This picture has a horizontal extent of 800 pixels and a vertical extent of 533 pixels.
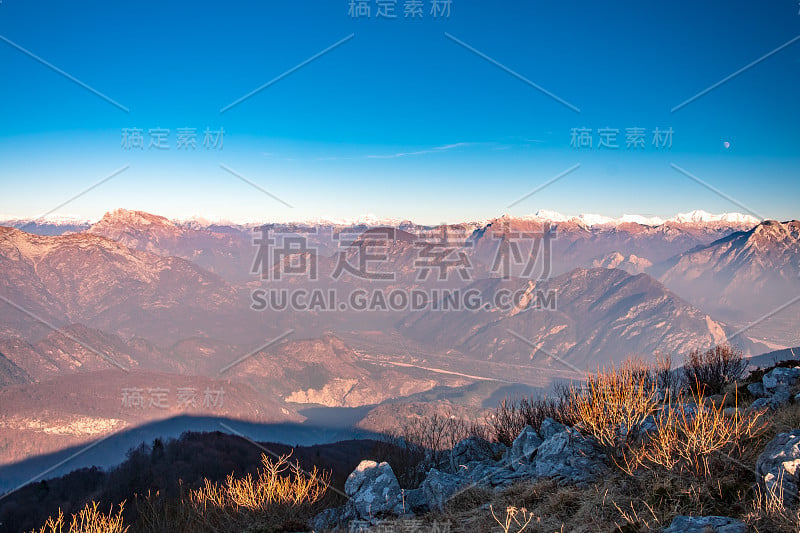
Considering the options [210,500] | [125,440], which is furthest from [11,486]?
[210,500]

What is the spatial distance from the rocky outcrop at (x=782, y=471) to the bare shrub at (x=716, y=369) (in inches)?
482

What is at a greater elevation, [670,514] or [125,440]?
[670,514]

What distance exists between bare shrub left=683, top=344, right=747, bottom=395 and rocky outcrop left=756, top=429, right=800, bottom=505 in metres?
12.2

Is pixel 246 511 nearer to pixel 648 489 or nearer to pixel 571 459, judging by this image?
pixel 571 459

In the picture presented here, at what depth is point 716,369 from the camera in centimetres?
1841

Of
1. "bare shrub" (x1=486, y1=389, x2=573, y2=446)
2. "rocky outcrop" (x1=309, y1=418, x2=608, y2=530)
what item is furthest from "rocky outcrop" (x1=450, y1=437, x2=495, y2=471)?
"rocky outcrop" (x1=309, y1=418, x2=608, y2=530)

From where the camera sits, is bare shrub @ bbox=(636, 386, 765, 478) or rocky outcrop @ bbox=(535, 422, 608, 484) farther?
Result: rocky outcrop @ bbox=(535, 422, 608, 484)

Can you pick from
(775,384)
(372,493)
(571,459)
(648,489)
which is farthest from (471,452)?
(775,384)

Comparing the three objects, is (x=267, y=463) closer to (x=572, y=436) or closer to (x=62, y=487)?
(x=572, y=436)

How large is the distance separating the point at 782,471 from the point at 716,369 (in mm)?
14262

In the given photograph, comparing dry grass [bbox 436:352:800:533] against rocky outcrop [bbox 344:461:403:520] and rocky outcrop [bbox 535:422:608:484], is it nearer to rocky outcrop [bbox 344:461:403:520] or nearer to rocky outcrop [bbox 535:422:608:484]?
rocky outcrop [bbox 535:422:608:484]

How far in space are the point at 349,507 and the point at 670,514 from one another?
7.65 m

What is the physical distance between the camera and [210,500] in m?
13.4

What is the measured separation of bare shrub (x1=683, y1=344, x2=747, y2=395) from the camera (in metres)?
17.9
